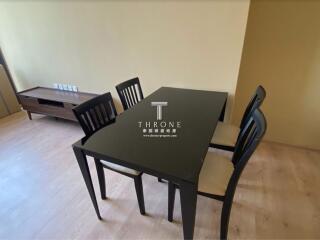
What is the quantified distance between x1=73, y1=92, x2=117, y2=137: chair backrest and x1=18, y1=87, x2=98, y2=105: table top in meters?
1.35

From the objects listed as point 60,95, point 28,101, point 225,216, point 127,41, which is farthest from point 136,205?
point 28,101

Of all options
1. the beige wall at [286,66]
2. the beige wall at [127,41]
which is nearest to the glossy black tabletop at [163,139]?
the beige wall at [127,41]

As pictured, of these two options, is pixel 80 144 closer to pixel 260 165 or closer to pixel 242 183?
pixel 242 183

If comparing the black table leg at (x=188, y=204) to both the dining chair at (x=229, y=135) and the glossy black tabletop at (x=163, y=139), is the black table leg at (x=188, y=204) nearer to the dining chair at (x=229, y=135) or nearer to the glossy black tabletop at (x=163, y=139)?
the glossy black tabletop at (x=163, y=139)

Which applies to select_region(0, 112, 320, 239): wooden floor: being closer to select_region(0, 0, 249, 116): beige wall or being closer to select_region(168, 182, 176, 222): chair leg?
select_region(168, 182, 176, 222): chair leg

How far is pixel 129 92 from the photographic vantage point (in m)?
1.98

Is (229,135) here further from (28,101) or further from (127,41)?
(28,101)

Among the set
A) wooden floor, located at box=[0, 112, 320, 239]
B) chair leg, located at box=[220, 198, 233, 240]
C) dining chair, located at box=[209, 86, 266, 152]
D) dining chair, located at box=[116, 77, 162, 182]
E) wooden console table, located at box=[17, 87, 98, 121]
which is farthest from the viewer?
wooden console table, located at box=[17, 87, 98, 121]

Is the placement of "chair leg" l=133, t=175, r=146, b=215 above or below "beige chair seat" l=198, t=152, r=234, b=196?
below

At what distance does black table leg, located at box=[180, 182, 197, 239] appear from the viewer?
0.93 metres

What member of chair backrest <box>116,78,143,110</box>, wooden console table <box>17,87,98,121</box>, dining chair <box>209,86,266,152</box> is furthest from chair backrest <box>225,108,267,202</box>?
wooden console table <box>17,87,98,121</box>

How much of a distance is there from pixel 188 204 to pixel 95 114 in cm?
95

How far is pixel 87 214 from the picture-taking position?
158cm

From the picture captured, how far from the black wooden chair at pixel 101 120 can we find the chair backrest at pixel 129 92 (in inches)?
9.8
